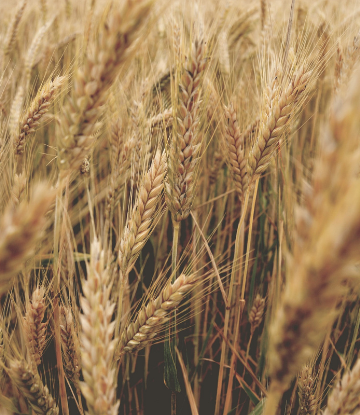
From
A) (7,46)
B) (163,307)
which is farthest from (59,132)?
(7,46)

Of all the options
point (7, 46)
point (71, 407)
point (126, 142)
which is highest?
point (7, 46)

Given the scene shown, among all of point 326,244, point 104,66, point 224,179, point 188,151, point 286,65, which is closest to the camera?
point 326,244

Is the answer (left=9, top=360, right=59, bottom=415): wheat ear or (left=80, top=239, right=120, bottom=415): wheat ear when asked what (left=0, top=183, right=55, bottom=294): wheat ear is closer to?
(left=80, top=239, right=120, bottom=415): wheat ear

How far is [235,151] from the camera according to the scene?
1.15 metres

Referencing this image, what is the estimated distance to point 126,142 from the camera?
1.28 metres

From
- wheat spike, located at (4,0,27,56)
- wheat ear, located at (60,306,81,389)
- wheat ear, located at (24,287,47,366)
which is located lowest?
wheat ear, located at (60,306,81,389)

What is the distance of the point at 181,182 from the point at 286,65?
61 centimetres

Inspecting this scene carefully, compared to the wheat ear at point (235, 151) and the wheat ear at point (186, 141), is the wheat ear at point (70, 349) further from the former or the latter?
the wheat ear at point (235, 151)

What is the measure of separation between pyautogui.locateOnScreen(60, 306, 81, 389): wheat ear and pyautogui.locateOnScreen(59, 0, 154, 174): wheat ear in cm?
55

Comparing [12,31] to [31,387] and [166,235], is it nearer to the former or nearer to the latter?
[166,235]

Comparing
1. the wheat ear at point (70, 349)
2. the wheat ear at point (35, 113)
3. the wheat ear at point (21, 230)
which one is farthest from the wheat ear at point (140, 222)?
the wheat ear at point (35, 113)

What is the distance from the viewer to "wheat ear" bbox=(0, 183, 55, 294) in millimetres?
533

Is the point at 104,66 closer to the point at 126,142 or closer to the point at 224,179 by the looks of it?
the point at 126,142

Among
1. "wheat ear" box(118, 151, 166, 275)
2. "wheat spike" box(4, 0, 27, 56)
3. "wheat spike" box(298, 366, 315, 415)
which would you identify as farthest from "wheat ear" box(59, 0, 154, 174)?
"wheat spike" box(4, 0, 27, 56)
